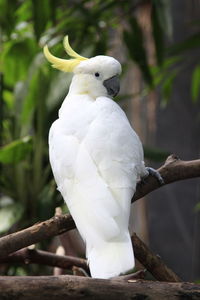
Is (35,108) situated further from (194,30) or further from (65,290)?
(65,290)

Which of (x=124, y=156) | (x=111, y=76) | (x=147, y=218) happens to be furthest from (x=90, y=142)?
(x=147, y=218)

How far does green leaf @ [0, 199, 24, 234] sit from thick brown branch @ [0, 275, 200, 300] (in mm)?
1344

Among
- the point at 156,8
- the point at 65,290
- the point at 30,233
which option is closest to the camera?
the point at 65,290

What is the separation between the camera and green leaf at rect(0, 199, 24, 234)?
2.30 metres

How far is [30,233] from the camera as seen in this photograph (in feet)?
3.78

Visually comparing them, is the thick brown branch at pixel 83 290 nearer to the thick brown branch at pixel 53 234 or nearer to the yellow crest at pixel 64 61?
the thick brown branch at pixel 53 234

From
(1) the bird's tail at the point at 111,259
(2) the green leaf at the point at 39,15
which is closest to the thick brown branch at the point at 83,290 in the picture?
(1) the bird's tail at the point at 111,259

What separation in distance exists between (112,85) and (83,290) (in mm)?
648

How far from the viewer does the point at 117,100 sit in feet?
8.90

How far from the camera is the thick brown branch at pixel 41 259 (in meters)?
1.37

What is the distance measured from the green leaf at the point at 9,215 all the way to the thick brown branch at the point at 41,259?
867 millimetres

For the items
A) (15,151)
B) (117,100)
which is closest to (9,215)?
(15,151)

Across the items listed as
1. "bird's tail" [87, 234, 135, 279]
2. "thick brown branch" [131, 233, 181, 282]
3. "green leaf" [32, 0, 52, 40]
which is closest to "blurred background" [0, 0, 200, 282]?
"green leaf" [32, 0, 52, 40]

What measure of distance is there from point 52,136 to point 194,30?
7.86 feet
